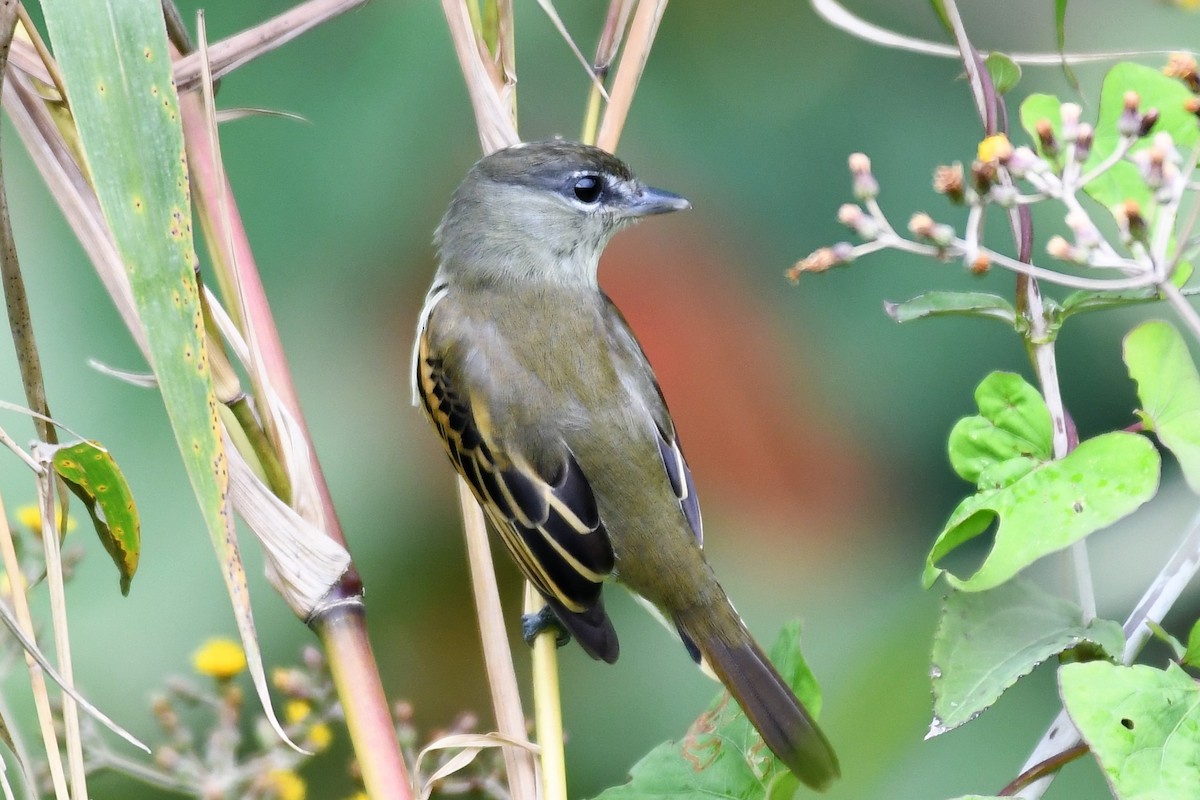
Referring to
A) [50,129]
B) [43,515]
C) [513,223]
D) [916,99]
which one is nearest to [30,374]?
[43,515]

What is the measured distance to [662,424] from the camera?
2.29m

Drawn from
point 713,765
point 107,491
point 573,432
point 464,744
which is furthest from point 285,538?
point 573,432

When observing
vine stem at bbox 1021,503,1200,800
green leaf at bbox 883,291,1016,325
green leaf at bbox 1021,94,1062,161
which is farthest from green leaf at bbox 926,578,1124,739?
green leaf at bbox 1021,94,1062,161

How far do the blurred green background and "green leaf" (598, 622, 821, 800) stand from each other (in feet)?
2.48

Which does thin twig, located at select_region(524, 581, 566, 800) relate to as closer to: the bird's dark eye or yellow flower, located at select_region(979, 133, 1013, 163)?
yellow flower, located at select_region(979, 133, 1013, 163)

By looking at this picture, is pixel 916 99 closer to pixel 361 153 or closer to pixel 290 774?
pixel 361 153

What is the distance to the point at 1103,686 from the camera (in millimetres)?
1144

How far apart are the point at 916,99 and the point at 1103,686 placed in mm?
2012

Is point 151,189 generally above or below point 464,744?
above

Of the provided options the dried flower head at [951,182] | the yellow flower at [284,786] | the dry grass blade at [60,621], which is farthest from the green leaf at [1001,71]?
the yellow flower at [284,786]

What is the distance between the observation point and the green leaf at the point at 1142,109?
57.8 inches

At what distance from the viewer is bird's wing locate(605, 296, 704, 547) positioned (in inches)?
88.7

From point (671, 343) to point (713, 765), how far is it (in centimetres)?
139

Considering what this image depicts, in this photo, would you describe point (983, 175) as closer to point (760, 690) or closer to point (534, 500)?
point (760, 690)
